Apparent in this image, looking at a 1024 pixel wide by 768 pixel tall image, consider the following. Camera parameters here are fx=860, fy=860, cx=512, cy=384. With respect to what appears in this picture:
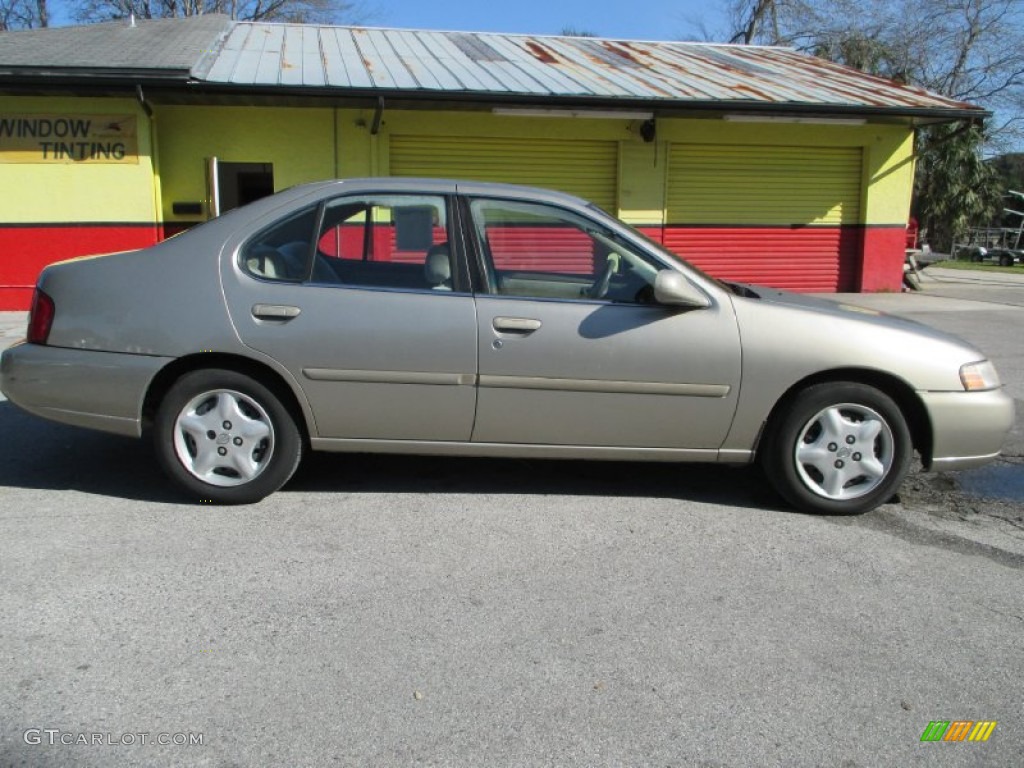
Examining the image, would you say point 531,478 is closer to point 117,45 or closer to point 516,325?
point 516,325

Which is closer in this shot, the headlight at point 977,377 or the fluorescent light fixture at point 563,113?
the headlight at point 977,377

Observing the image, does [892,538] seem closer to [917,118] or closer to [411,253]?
[411,253]

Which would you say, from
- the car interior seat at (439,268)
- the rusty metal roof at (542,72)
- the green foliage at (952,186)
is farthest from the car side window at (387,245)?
the green foliage at (952,186)

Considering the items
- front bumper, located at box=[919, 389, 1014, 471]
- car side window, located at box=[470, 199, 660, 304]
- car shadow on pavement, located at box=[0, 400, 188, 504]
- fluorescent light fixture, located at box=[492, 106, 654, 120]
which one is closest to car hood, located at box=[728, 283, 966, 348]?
front bumper, located at box=[919, 389, 1014, 471]

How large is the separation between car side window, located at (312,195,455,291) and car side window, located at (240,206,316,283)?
6 cm

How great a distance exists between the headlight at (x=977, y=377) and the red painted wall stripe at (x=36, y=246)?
11.3 meters

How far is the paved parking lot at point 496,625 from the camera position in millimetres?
2559

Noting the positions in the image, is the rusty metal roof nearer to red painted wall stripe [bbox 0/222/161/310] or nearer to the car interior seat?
red painted wall stripe [bbox 0/222/161/310]

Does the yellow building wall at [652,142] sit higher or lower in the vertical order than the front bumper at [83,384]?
higher

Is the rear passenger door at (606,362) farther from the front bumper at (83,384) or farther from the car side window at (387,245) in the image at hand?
the front bumper at (83,384)

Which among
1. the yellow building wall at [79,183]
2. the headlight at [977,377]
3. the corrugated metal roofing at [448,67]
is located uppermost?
the corrugated metal roofing at [448,67]

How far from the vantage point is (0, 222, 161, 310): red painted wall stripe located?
41.2ft

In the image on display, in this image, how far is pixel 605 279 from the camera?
4496 mm

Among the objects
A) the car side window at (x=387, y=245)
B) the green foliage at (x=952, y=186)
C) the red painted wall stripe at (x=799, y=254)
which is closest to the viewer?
the car side window at (x=387, y=245)
